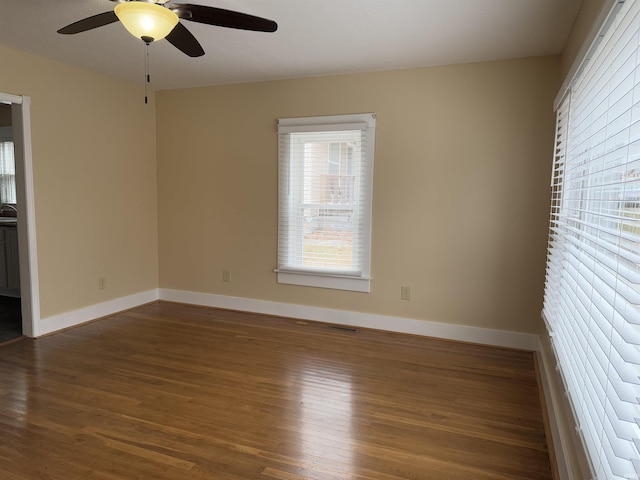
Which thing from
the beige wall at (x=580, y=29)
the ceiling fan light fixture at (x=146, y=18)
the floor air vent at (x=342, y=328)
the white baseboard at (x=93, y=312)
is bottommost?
the floor air vent at (x=342, y=328)

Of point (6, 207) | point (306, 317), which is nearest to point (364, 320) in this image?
point (306, 317)

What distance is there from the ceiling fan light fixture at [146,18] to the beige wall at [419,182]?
7.21ft

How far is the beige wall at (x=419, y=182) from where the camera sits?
340 cm

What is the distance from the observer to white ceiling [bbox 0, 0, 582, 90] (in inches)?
97.3

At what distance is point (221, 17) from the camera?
6.51 feet

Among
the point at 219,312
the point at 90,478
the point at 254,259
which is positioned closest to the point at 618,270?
the point at 90,478

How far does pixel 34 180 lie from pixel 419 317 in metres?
3.59

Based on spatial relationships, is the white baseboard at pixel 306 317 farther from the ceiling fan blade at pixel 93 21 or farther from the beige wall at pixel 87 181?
the ceiling fan blade at pixel 93 21

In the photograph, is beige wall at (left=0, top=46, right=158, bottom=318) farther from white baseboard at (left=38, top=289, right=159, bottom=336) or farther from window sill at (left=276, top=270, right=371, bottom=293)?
window sill at (left=276, top=270, right=371, bottom=293)

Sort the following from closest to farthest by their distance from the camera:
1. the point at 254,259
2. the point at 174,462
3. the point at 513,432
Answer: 1. the point at 174,462
2. the point at 513,432
3. the point at 254,259

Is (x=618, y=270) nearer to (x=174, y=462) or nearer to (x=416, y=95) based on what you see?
(x=174, y=462)

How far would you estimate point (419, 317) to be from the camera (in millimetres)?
3814

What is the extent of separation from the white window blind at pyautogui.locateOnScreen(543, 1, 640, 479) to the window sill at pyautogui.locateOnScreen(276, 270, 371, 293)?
1.97 meters

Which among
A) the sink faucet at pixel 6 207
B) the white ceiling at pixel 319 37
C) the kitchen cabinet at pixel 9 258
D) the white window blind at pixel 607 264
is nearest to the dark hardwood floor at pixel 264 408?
the white window blind at pixel 607 264
